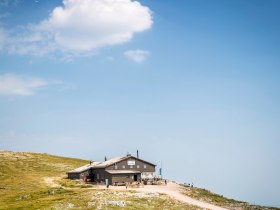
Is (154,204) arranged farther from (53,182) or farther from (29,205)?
(53,182)

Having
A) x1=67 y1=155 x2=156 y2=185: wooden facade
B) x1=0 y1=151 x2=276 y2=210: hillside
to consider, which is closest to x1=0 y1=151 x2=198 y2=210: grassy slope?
x1=0 y1=151 x2=276 y2=210: hillside

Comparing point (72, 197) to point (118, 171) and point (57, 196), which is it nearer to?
point (57, 196)

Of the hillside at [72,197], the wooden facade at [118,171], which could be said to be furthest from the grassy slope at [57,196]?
the wooden facade at [118,171]

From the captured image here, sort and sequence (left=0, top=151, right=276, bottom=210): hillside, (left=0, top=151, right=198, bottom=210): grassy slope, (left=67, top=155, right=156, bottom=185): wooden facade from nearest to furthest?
(left=0, top=151, right=198, bottom=210): grassy slope
(left=0, top=151, right=276, bottom=210): hillside
(left=67, top=155, right=156, bottom=185): wooden facade

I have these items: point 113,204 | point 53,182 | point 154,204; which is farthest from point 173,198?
point 53,182

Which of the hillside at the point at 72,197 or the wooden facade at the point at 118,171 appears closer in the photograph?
the hillside at the point at 72,197

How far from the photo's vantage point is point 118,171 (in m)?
103

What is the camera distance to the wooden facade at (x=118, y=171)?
10156 cm

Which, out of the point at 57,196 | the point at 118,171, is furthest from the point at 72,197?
the point at 118,171

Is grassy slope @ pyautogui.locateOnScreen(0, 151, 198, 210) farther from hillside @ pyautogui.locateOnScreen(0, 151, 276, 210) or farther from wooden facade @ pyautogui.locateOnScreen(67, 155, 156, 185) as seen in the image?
wooden facade @ pyautogui.locateOnScreen(67, 155, 156, 185)

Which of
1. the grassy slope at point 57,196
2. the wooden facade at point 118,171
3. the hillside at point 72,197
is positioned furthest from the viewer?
the wooden facade at point 118,171

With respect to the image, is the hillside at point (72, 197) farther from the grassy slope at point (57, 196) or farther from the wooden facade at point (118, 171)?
the wooden facade at point (118, 171)

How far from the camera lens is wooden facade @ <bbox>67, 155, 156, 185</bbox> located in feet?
333

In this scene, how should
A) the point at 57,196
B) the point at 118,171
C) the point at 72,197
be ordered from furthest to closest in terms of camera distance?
the point at 118,171
the point at 57,196
the point at 72,197
